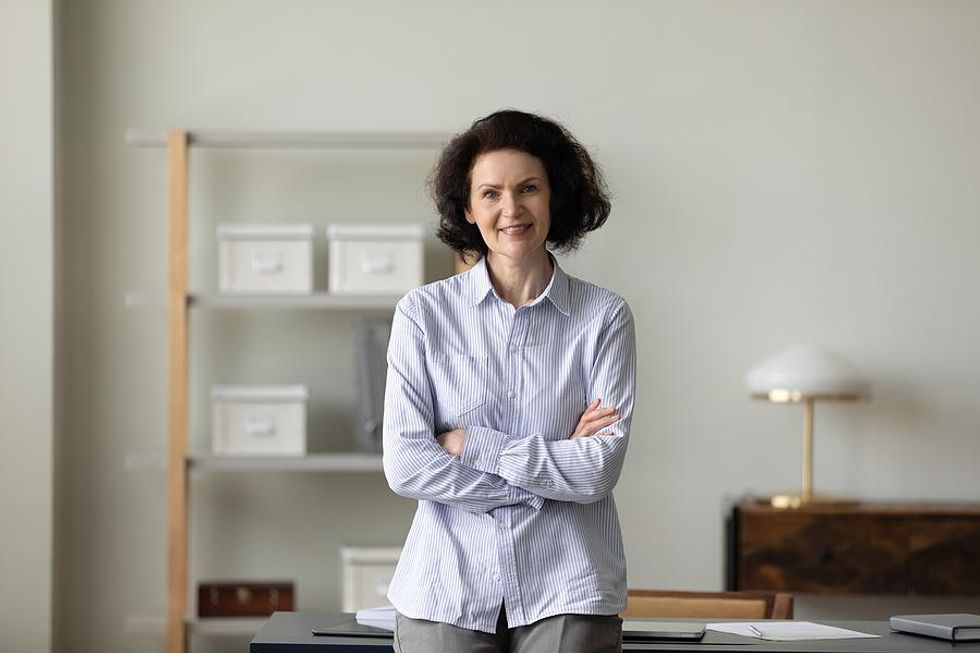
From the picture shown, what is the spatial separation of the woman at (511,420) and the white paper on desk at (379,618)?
0.18 meters

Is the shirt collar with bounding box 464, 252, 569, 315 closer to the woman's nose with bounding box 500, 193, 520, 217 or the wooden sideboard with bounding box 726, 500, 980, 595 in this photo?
the woman's nose with bounding box 500, 193, 520, 217

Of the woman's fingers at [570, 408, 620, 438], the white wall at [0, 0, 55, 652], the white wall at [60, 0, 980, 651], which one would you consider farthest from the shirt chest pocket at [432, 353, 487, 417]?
the white wall at [0, 0, 55, 652]

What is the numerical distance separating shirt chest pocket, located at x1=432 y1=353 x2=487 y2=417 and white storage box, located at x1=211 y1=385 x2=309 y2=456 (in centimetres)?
201

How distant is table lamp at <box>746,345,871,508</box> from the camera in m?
3.99

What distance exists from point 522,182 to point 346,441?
2.41m

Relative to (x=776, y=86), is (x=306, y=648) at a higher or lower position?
lower

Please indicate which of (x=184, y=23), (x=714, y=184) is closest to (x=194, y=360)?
(x=184, y=23)

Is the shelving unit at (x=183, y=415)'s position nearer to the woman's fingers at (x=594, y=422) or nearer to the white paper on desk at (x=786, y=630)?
the white paper on desk at (x=786, y=630)

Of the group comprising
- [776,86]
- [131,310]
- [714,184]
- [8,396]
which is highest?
[776,86]

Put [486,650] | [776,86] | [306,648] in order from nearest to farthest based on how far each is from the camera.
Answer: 1. [486,650]
2. [306,648]
3. [776,86]

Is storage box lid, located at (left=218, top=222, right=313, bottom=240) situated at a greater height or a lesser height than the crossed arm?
greater

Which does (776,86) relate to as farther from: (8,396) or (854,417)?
(8,396)

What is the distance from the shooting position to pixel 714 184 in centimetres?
431

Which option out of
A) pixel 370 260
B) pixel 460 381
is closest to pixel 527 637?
pixel 460 381
